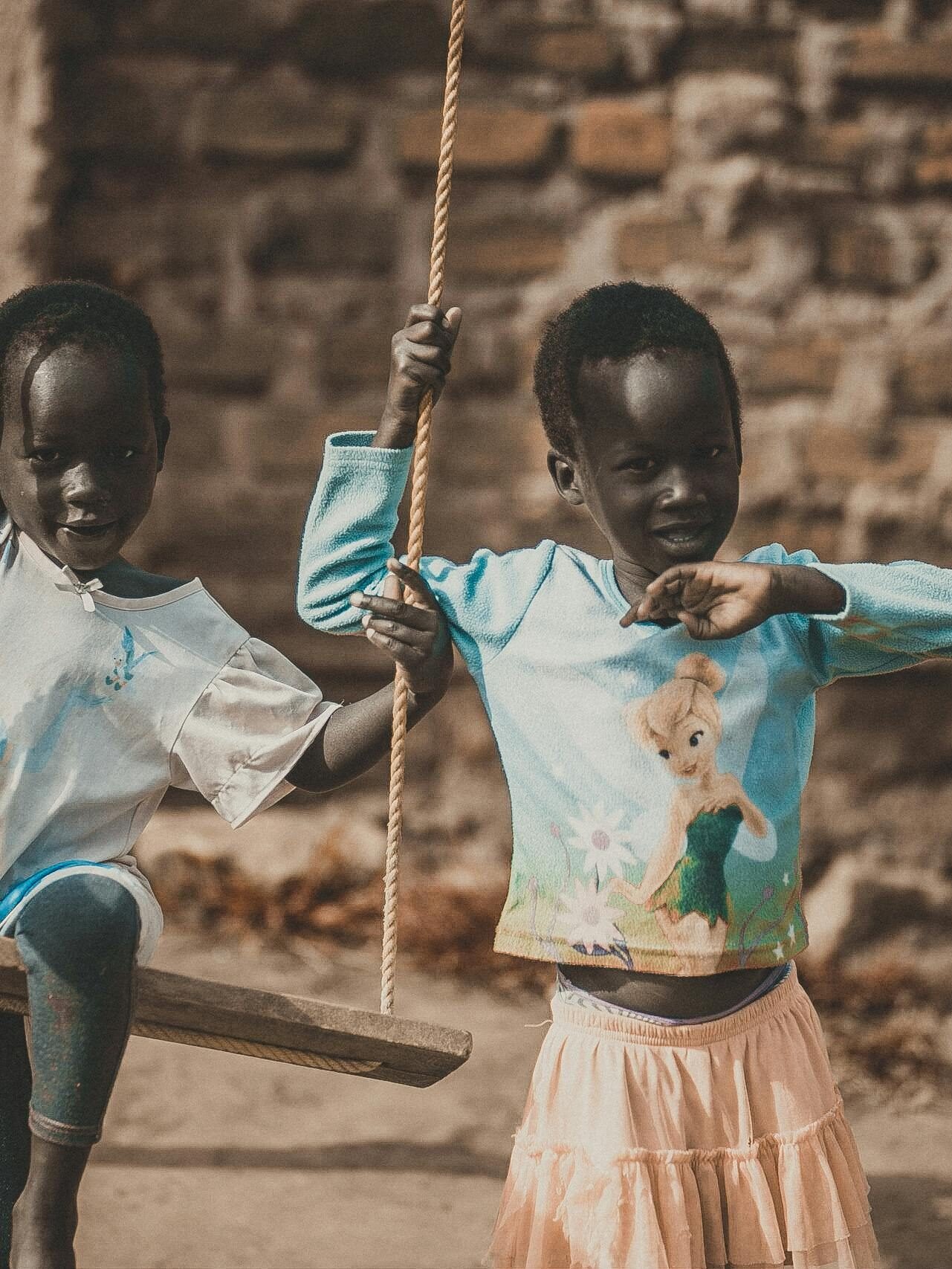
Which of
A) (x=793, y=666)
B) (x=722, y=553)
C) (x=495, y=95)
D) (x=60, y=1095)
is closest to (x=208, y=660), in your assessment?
(x=60, y=1095)

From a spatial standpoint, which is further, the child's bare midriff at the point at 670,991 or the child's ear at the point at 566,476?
the child's ear at the point at 566,476

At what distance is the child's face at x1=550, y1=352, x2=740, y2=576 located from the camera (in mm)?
2004

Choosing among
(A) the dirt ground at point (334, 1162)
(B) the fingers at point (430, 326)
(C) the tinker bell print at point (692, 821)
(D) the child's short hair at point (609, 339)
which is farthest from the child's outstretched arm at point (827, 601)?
(A) the dirt ground at point (334, 1162)

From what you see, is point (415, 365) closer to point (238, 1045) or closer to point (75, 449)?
point (75, 449)

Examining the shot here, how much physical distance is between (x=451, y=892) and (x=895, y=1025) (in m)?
1.16

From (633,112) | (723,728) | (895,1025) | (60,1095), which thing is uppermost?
(633,112)

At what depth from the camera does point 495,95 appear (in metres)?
3.98

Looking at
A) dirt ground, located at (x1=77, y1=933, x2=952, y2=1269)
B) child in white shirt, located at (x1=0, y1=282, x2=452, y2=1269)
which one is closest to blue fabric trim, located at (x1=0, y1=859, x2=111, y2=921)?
child in white shirt, located at (x1=0, y1=282, x2=452, y2=1269)

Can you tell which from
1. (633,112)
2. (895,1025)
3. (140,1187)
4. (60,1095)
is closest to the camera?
(60,1095)

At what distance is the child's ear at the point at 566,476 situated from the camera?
2183 millimetres

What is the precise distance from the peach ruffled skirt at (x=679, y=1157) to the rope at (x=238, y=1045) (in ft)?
0.93

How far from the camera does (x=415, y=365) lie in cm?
207

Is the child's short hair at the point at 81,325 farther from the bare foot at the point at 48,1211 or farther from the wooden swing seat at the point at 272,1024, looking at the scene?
the bare foot at the point at 48,1211

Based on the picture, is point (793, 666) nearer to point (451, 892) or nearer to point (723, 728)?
point (723, 728)
